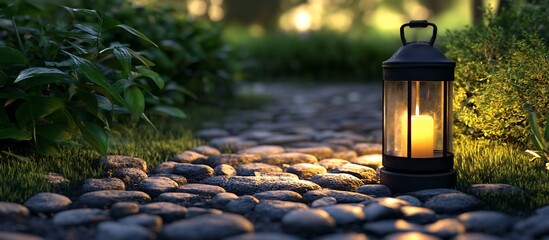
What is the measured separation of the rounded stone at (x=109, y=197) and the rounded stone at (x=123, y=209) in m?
0.14

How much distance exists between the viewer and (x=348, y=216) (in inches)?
94.6

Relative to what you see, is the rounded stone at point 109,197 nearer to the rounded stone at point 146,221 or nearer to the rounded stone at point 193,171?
the rounded stone at point 146,221

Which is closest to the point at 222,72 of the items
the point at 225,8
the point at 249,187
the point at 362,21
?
the point at 249,187

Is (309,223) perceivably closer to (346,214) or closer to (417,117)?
(346,214)

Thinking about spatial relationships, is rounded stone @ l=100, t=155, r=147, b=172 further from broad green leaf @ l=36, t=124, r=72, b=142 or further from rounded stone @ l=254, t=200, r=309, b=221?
rounded stone @ l=254, t=200, r=309, b=221

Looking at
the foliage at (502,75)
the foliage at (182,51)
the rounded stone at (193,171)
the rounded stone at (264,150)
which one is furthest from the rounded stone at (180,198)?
the foliage at (182,51)

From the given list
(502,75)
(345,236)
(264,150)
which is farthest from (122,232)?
(502,75)

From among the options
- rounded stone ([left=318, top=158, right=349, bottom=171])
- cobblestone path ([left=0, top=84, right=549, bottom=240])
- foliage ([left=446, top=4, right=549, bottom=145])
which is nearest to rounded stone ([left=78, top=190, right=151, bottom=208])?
cobblestone path ([left=0, top=84, right=549, bottom=240])

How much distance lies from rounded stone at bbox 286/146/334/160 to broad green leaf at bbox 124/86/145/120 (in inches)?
A: 54.4

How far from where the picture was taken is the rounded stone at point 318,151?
13.4 ft

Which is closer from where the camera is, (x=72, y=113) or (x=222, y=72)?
(x=72, y=113)

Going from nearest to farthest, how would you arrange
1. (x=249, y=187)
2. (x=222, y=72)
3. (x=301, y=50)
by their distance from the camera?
(x=249, y=187) → (x=222, y=72) → (x=301, y=50)

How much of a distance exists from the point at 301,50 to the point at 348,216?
8664mm

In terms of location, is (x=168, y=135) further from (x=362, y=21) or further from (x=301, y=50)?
(x=362, y=21)
